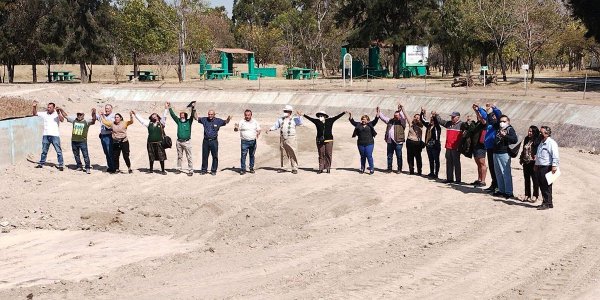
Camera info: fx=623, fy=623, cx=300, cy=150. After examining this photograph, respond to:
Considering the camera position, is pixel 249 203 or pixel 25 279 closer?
pixel 25 279

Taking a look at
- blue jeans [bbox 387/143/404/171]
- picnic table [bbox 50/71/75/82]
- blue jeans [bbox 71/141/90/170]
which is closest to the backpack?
blue jeans [bbox 387/143/404/171]

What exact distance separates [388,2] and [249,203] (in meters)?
42.4

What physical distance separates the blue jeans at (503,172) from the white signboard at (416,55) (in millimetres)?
40647

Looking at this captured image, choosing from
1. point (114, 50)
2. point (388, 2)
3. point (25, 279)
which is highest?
point (388, 2)

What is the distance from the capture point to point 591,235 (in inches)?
411

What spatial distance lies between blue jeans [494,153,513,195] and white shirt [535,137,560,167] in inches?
42.6

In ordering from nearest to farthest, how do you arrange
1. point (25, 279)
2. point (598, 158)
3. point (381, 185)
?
point (25, 279) → point (381, 185) → point (598, 158)

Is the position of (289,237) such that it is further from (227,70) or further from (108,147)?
(227,70)

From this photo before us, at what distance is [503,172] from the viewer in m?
13.1

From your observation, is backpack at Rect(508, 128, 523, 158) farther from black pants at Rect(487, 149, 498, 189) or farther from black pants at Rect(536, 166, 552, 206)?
A: black pants at Rect(536, 166, 552, 206)

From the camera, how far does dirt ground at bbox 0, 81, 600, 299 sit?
8.45 m

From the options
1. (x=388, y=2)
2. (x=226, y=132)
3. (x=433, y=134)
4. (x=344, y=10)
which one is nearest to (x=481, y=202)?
(x=433, y=134)

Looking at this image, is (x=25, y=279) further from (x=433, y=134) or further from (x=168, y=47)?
(x=168, y=47)

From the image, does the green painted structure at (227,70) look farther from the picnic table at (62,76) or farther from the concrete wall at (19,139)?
the concrete wall at (19,139)
